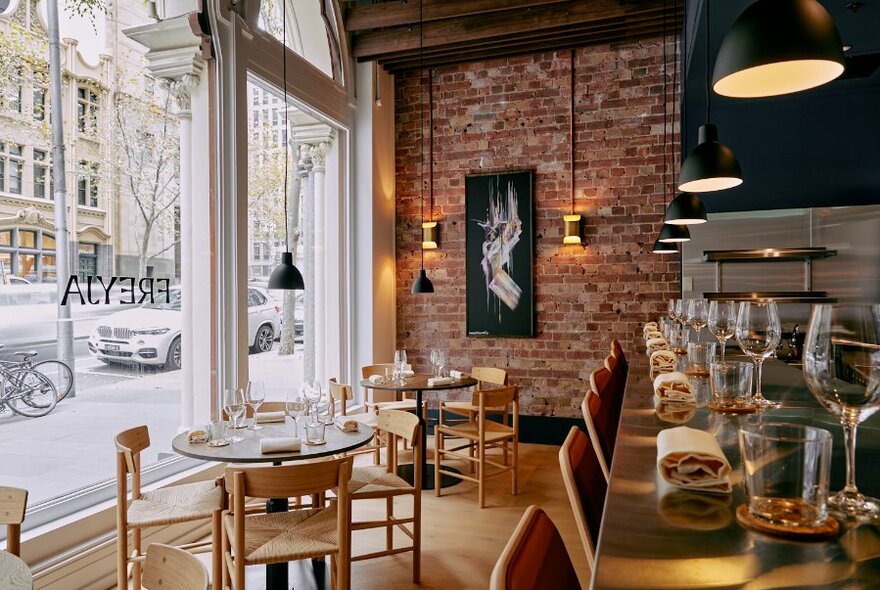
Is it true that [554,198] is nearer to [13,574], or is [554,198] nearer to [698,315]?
[698,315]

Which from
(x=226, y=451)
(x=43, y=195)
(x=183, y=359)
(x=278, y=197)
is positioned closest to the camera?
(x=226, y=451)

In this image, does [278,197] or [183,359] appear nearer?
[183,359]

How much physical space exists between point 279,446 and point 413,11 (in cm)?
402

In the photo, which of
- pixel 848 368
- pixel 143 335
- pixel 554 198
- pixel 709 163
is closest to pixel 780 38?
pixel 848 368

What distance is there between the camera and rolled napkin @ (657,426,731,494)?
3.04 feet

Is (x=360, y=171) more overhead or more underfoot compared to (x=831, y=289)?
more overhead

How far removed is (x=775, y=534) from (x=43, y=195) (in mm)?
3358

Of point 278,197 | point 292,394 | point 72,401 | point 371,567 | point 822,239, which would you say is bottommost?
point 371,567

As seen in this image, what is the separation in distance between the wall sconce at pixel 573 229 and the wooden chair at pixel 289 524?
12.2 feet

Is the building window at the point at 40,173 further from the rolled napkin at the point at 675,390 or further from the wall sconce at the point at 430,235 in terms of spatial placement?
the wall sconce at the point at 430,235

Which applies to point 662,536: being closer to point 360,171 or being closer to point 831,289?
point 831,289

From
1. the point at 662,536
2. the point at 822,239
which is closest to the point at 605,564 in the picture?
the point at 662,536

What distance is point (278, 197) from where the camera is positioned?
4727 mm

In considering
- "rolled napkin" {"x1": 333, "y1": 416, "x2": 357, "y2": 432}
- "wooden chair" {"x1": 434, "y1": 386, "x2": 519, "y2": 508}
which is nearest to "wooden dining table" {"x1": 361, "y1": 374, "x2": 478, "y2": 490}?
"wooden chair" {"x1": 434, "y1": 386, "x2": 519, "y2": 508}
